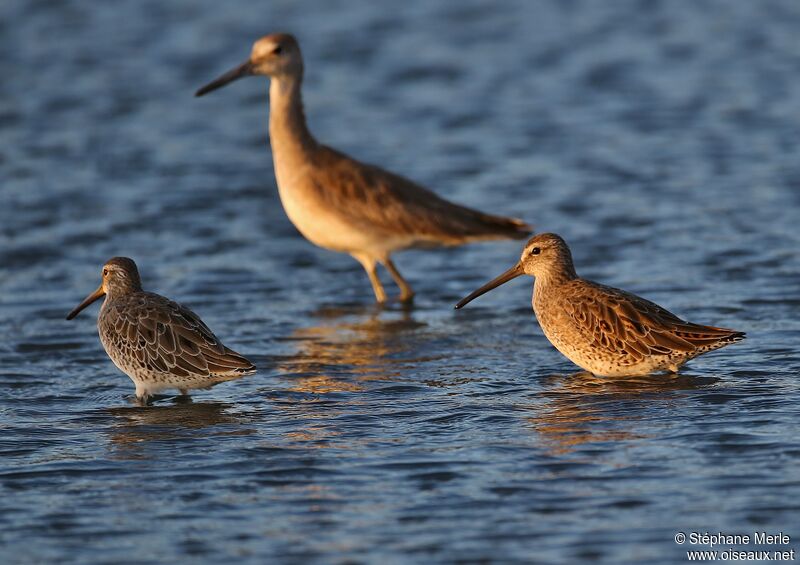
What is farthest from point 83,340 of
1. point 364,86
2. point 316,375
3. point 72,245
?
point 364,86

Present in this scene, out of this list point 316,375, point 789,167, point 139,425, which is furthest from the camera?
point 789,167

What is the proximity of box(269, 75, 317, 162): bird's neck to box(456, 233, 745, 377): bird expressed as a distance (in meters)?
3.38

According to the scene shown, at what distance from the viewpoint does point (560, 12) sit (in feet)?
73.4

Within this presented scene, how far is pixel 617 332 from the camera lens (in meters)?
9.02

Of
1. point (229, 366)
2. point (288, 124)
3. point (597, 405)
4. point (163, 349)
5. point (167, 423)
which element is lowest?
point (597, 405)

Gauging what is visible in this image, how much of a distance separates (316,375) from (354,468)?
218cm

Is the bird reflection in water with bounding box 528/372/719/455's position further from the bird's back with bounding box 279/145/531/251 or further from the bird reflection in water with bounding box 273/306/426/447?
the bird's back with bounding box 279/145/531/251

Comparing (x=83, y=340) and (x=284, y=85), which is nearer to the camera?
(x=83, y=340)

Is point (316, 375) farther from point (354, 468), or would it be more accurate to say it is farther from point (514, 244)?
point (514, 244)

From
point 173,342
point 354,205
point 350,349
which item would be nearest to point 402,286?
point 354,205

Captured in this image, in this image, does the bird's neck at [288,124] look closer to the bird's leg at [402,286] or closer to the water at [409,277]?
the water at [409,277]

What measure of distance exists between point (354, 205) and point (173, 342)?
350 cm

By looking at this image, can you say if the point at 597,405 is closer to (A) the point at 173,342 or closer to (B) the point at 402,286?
(A) the point at 173,342

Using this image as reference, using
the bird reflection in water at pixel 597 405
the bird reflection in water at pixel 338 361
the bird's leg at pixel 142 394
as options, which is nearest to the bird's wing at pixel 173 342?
the bird's leg at pixel 142 394
